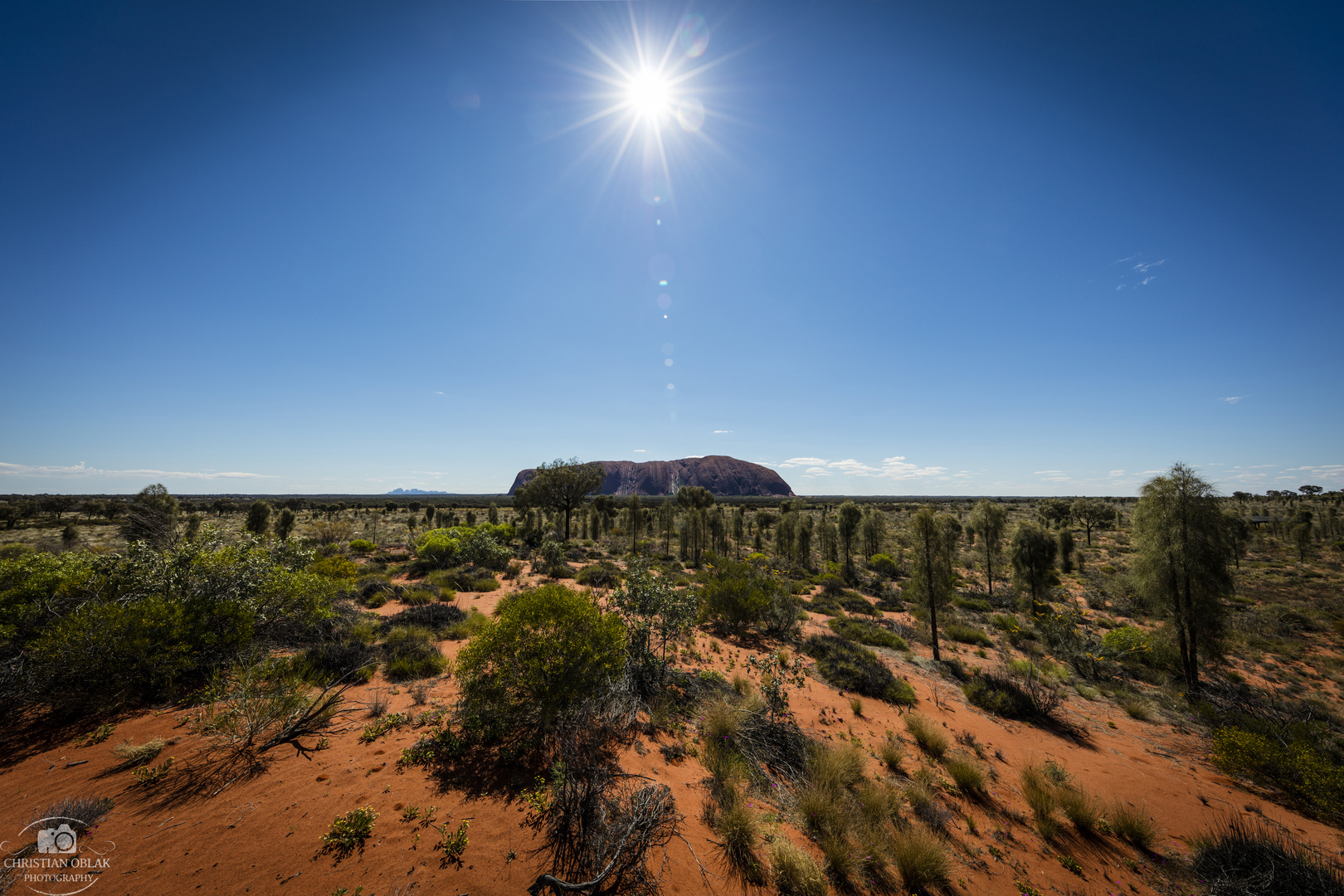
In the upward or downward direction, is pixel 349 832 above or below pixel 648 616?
below

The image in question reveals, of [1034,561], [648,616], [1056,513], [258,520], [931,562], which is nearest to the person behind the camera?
[648,616]

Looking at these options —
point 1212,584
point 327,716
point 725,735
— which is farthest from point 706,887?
point 1212,584

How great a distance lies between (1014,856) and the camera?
6.25m

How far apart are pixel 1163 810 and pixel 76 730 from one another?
61.4 feet

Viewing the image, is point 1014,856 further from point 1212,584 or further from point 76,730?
point 76,730

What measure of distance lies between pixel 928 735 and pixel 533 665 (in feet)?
29.0

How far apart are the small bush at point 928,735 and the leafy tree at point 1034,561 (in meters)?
15.9

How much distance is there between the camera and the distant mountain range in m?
177

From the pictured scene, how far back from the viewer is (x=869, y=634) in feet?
52.0

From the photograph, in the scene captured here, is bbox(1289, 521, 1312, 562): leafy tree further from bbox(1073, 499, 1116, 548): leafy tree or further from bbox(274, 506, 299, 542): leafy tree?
bbox(274, 506, 299, 542): leafy tree

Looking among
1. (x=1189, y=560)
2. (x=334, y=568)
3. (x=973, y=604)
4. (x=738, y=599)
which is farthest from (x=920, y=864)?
(x=973, y=604)

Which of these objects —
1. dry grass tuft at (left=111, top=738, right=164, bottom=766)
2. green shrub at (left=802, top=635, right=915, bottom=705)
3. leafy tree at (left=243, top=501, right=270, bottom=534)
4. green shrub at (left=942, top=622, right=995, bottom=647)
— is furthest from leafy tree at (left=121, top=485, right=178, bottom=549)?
green shrub at (left=942, top=622, right=995, bottom=647)

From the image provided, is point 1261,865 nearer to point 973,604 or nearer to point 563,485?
point 973,604

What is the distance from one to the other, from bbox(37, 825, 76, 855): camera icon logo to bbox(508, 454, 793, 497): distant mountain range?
548ft
